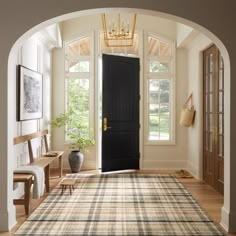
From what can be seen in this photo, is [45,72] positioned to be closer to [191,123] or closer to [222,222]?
[191,123]

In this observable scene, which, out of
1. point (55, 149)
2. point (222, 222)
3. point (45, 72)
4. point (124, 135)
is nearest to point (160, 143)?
point (124, 135)

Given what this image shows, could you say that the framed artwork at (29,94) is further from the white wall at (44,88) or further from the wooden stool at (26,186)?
the wooden stool at (26,186)

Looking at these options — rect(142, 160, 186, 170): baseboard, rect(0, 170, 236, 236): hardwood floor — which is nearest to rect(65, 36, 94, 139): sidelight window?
rect(142, 160, 186, 170): baseboard

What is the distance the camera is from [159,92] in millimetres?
8609

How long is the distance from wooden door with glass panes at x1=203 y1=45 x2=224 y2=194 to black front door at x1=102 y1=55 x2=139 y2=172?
69.0 inches

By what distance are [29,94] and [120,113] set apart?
2423 millimetres

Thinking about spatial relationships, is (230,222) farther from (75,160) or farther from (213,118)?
(75,160)

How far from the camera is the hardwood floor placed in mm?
4754

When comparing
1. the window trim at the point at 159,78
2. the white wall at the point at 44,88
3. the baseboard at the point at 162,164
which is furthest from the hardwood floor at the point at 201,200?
the window trim at the point at 159,78

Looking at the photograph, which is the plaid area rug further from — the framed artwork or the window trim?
the window trim

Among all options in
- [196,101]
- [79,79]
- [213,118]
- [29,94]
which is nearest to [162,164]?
[196,101]

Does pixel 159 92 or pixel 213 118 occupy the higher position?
pixel 159 92

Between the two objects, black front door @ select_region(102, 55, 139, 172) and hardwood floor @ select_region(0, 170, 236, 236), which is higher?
black front door @ select_region(102, 55, 139, 172)

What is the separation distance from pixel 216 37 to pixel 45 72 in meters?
4.48
